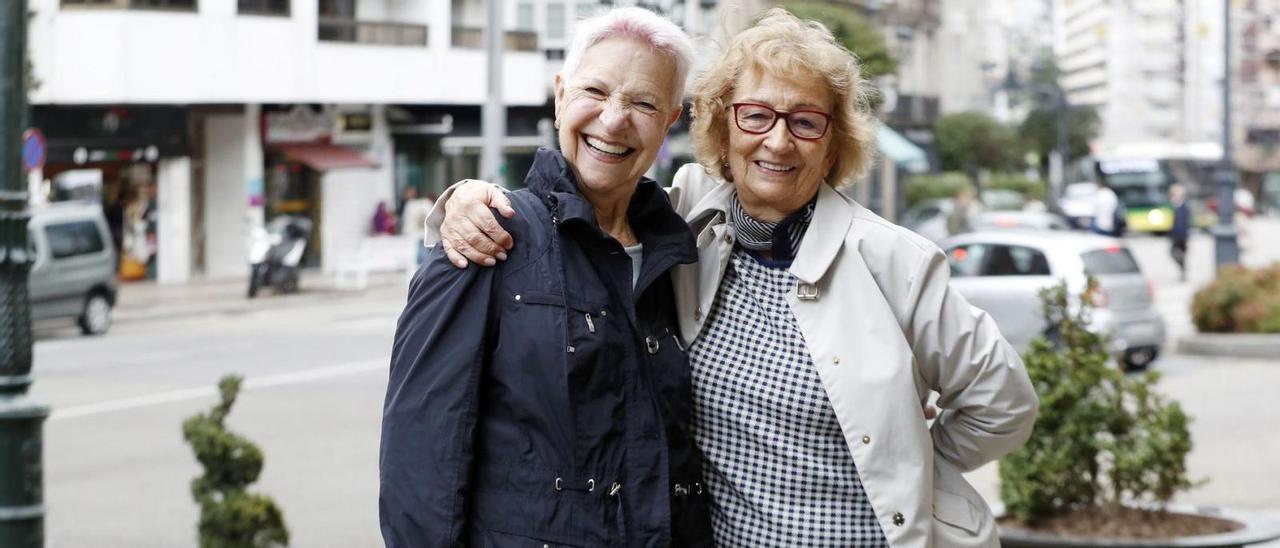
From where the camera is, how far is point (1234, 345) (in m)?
16.9

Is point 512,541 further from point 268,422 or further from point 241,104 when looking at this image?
point 241,104

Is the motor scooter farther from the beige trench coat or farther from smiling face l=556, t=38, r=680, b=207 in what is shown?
smiling face l=556, t=38, r=680, b=207

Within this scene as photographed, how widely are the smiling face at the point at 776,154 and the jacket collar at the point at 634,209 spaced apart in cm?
17

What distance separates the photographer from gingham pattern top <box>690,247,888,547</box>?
116 inches

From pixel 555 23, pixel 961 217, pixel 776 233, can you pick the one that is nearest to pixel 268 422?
pixel 776 233

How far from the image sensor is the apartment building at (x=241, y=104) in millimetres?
30469

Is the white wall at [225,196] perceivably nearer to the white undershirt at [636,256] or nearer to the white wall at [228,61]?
the white wall at [228,61]

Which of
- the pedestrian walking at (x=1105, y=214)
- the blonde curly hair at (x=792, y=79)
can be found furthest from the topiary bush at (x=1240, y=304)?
the pedestrian walking at (x=1105, y=214)

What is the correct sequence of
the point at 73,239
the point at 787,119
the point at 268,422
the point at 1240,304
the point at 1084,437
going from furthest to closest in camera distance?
the point at 73,239, the point at 1240,304, the point at 268,422, the point at 1084,437, the point at 787,119

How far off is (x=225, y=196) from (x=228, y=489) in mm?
27162

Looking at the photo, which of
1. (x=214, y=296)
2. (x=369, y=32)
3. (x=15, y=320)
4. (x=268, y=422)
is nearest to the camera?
(x=15, y=320)

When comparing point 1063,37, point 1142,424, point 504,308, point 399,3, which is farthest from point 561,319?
point 1063,37

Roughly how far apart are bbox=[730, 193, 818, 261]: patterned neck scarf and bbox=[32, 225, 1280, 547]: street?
4795mm

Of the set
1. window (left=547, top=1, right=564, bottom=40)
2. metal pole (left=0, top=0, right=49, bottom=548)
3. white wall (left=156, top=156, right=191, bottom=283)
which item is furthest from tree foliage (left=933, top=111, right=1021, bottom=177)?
metal pole (left=0, top=0, right=49, bottom=548)
